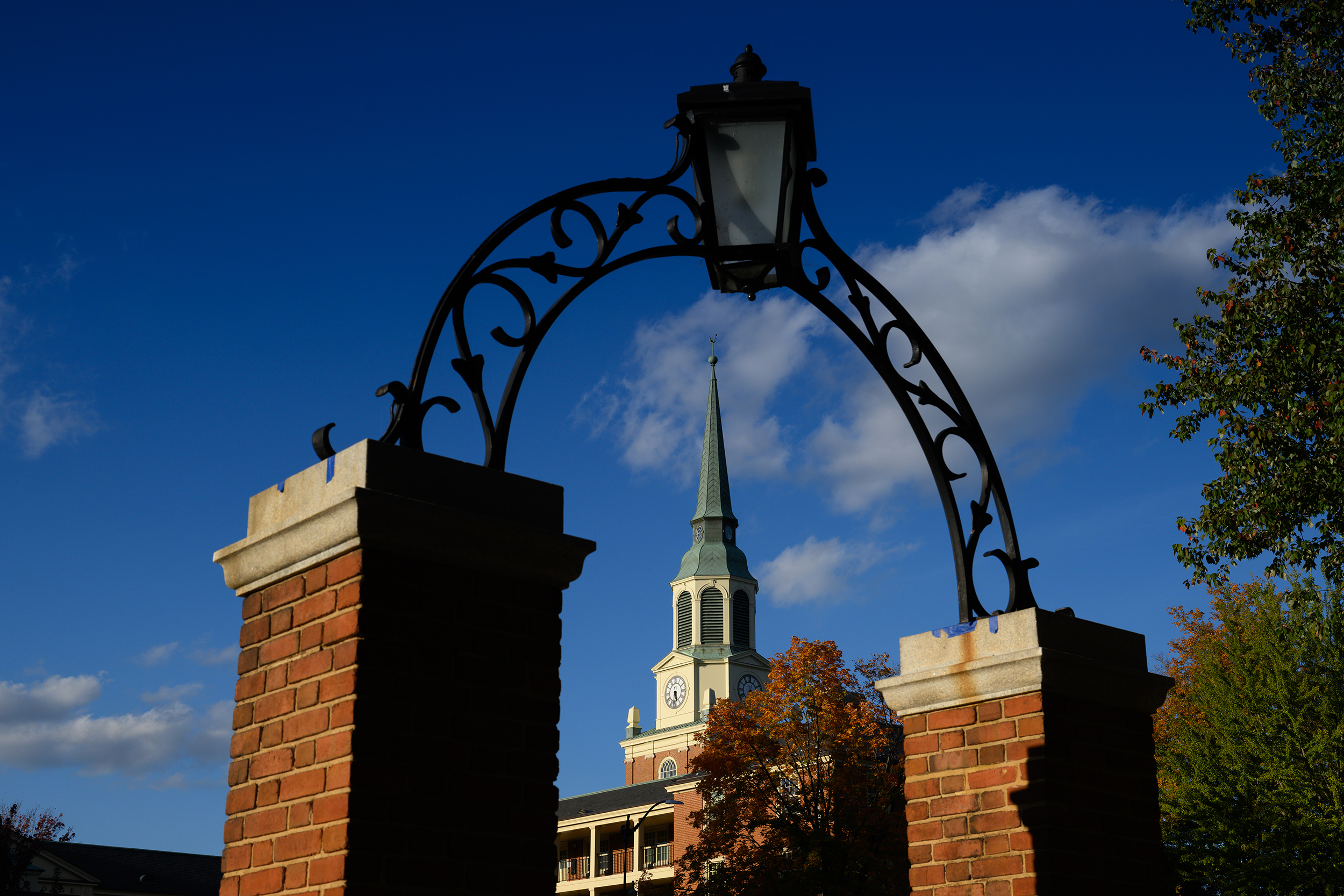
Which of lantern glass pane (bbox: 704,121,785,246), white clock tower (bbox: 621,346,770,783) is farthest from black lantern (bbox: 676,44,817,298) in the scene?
white clock tower (bbox: 621,346,770,783)

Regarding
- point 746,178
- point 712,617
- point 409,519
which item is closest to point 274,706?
point 409,519

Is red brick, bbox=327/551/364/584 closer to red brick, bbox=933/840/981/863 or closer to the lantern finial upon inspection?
the lantern finial

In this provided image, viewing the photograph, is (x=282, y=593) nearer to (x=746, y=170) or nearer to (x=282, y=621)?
(x=282, y=621)

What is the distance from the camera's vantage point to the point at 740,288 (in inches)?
176

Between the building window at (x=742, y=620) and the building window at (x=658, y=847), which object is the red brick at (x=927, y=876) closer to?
the building window at (x=658, y=847)

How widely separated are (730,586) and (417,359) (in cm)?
8217

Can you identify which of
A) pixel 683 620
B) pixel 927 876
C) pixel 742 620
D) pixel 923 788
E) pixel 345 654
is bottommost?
pixel 927 876

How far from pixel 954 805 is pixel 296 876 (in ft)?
8.98

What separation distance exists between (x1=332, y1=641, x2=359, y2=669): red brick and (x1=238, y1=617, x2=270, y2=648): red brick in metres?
0.50

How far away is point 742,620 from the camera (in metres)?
85.6

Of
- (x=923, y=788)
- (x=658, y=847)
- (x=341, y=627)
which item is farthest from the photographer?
(x=658, y=847)

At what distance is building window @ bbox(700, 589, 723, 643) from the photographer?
8488cm

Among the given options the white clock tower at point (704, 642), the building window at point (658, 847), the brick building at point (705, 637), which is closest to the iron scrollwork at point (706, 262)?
the building window at point (658, 847)

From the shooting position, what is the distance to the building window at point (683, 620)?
85.6 metres
